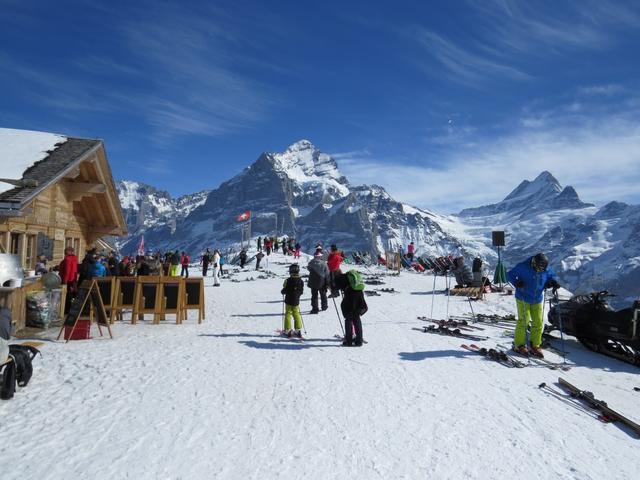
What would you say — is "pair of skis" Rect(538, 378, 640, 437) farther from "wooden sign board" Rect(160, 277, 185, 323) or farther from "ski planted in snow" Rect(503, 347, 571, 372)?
"wooden sign board" Rect(160, 277, 185, 323)

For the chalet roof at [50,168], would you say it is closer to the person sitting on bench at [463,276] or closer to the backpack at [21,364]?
the backpack at [21,364]

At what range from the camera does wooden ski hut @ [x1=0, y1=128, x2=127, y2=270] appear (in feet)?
37.5

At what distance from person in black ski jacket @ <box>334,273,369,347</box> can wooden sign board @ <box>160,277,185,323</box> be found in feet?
15.3

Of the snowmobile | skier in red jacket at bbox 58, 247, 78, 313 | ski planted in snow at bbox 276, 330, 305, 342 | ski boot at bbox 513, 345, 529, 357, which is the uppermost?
skier in red jacket at bbox 58, 247, 78, 313

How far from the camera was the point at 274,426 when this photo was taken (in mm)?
5125

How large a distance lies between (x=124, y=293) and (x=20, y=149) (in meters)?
6.73

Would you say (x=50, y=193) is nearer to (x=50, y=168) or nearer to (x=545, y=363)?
(x=50, y=168)

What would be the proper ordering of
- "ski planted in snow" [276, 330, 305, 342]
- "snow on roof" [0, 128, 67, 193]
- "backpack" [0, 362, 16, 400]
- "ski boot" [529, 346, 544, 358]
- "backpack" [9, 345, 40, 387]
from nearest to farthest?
"backpack" [0, 362, 16, 400], "backpack" [9, 345, 40, 387], "ski boot" [529, 346, 544, 358], "ski planted in snow" [276, 330, 305, 342], "snow on roof" [0, 128, 67, 193]

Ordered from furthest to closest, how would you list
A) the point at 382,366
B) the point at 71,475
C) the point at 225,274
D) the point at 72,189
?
the point at 225,274, the point at 72,189, the point at 382,366, the point at 71,475

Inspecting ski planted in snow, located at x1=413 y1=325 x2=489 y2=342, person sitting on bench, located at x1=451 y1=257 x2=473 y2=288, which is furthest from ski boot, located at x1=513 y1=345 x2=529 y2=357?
person sitting on bench, located at x1=451 y1=257 x2=473 y2=288

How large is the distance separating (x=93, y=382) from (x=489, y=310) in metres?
13.1

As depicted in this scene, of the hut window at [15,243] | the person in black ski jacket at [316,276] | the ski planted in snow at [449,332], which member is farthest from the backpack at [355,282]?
the hut window at [15,243]

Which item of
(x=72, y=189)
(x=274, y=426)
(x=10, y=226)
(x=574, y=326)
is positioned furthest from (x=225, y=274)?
(x=274, y=426)

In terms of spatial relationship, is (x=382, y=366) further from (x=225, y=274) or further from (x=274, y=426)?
(x=225, y=274)
